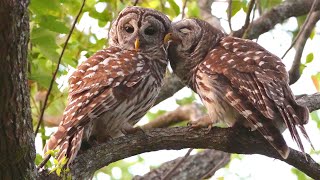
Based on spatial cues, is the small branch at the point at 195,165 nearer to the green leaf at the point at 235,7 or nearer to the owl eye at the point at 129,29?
the owl eye at the point at 129,29

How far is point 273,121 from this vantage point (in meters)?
3.85

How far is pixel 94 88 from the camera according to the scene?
161 inches

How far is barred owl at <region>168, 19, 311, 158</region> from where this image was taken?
3.80 metres

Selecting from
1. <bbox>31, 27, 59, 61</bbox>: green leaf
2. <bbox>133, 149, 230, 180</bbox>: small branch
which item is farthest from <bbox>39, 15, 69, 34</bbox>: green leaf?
<bbox>133, 149, 230, 180</bbox>: small branch

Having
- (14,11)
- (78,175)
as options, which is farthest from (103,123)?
(14,11)

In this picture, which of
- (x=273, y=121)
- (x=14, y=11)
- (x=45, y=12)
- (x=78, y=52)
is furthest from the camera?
(x=78, y=52)

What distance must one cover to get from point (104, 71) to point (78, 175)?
0.86m

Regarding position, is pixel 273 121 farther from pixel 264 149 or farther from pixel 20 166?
pixel 20 166

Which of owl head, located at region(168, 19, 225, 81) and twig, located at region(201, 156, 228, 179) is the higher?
owl head, located at region(168, 19, 225, 81)

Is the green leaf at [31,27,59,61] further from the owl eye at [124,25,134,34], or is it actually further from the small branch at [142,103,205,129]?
the small branch at [142,103,205,129]

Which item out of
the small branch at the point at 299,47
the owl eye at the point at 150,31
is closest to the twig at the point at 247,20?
the small branch at the point at 299,47

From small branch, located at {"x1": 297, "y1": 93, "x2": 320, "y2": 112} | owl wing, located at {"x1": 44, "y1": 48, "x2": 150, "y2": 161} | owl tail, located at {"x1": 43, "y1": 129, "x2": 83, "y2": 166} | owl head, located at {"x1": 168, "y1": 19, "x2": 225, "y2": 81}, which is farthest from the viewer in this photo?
owl head, located at {"x1": 168, "y1": 19, "x2": 225, "y2": 81}

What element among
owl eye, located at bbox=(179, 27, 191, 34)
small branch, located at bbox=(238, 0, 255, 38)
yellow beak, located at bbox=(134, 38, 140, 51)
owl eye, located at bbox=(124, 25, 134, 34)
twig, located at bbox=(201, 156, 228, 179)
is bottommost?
twig, located at bbox=(201, 156, 228, 179)

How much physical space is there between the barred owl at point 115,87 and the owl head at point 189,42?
81mm
